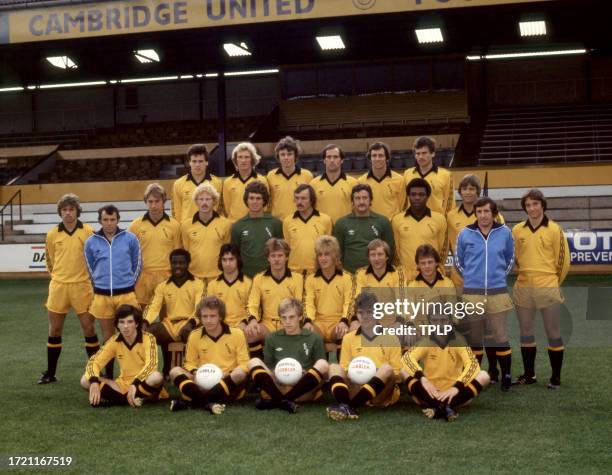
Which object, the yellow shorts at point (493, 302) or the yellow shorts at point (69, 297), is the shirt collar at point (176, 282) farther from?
the yellow shorts at point (493, 302)

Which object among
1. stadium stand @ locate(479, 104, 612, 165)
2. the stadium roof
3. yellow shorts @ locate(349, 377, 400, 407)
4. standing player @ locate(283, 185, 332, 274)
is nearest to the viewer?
yellow shorts @ locate(349, 377, 400, 407)

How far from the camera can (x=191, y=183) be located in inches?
279

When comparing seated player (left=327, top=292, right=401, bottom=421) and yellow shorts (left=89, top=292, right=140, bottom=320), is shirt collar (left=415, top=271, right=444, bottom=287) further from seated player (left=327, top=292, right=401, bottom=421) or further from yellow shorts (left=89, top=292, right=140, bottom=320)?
yellow shorts (left=89, top=292, right=140, bottom=320)

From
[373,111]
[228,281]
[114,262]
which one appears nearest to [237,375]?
[228,281]

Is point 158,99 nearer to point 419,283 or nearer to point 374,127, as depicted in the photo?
point 374,127

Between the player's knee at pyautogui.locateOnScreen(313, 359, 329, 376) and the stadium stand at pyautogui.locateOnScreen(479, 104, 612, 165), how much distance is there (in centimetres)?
1424

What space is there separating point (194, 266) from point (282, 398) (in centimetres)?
161

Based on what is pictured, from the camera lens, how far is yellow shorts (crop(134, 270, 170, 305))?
6750mm

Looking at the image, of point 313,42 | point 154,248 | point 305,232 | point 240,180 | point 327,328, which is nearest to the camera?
point 327,328

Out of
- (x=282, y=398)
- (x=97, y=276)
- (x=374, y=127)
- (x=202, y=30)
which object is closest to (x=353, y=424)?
(x=282, y=398)

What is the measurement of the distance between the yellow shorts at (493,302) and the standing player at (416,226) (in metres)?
0.55

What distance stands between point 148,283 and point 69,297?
0.66m

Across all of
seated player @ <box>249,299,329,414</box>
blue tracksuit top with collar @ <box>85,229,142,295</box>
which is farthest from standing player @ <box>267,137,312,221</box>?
seated player @ <box>249,299,329,414</box>

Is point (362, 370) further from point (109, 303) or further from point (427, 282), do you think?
point (109, 303)
